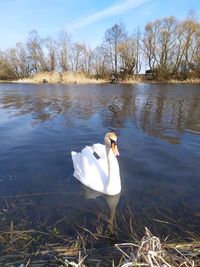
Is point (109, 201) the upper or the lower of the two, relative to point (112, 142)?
lower

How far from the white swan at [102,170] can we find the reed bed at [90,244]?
0.52 meters

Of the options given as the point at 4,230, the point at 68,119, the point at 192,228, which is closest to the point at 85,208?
the point at 4,230

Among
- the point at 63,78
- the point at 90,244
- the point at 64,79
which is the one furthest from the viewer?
the point at 63,78

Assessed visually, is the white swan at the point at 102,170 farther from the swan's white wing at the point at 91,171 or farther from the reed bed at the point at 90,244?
the reed bed at the point at 90,244

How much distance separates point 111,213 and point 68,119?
7.67 metres

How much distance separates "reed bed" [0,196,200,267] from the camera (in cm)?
274

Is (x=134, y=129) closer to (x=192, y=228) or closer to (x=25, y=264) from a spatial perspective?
(x=192, y=228)

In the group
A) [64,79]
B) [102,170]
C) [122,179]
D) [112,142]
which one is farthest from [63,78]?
[112,142]

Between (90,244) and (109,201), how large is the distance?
3.96ft

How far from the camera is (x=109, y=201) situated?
15.3ft

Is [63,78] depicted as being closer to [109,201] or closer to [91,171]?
[91,171]

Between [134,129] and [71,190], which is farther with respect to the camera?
[134,129]

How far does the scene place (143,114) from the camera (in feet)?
41.5

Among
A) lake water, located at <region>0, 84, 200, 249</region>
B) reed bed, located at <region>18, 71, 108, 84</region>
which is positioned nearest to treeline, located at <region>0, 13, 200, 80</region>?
reed bed, located at <region>18, 71, 108, 84</region>
